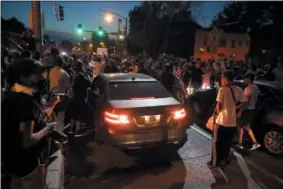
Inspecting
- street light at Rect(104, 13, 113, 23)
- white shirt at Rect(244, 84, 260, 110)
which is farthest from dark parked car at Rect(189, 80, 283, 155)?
street light at Rect(104, 13, 113, 23)

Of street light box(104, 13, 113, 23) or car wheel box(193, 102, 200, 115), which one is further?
street light box(104, 13, 113, 23)

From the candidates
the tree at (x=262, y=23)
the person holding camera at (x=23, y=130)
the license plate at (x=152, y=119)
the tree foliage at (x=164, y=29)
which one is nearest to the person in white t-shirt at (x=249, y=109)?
the license plate at (x=152, y=119)

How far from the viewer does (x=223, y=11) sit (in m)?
50.3

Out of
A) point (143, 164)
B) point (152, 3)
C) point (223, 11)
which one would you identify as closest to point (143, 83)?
point (143, 164)

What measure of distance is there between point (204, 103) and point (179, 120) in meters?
3.13

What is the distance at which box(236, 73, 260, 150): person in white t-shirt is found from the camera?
19.7ft

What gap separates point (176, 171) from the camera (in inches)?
202

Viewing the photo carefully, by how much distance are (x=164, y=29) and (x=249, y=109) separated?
3861 centimetres

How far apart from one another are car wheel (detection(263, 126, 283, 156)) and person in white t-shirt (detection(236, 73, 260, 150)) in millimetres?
240

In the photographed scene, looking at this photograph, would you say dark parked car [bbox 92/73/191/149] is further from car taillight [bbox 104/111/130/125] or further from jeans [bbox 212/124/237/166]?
jeans [bbox 212/124/237/166]

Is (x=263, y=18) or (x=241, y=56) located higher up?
(x=263, y=18)

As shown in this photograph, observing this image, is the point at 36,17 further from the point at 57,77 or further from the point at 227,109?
the point at 227,109

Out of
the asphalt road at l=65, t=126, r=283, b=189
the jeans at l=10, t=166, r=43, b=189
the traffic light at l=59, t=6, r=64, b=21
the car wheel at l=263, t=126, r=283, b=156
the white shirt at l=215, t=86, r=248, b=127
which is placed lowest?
the asphalt road at l=65, t=126, r=283, b=189

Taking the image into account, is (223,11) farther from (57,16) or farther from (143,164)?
(143,164)
